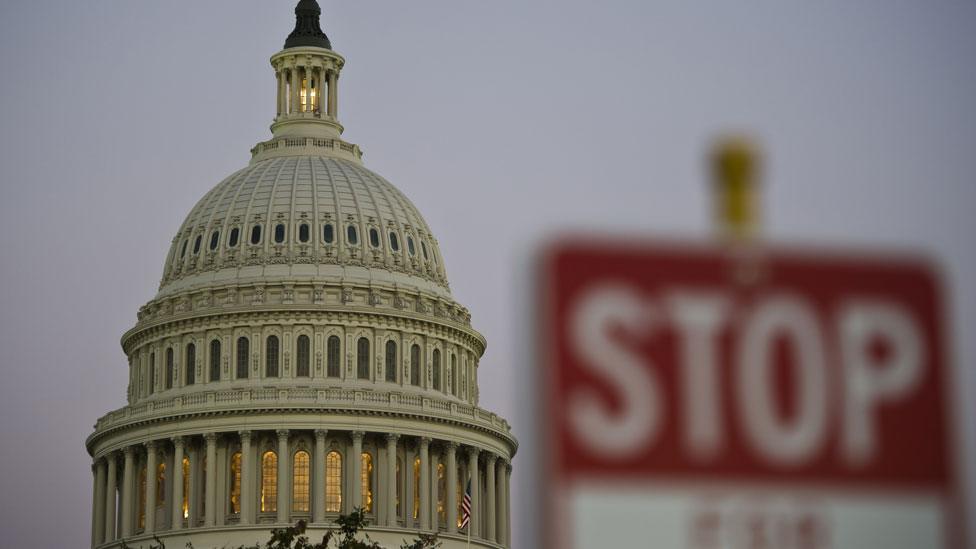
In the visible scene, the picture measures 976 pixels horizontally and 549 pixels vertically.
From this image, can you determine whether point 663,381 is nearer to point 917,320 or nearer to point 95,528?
point 917,320

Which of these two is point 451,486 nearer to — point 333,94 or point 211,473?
point 211,473

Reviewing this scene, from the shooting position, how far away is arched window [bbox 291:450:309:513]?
147038 millimetres

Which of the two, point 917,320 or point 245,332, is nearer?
point 917,320

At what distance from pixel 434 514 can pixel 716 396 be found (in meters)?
143

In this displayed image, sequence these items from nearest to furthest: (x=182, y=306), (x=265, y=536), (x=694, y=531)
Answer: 1. (x=694, y=531)
2. (x=265, y=536)
3. (x=182, y=306)

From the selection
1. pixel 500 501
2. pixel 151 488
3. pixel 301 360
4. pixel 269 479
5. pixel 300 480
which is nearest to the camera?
pixel 300 480

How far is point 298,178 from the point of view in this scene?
158750 mm

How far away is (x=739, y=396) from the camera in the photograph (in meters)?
6.19

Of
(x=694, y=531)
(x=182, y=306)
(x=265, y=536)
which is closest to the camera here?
(x=694, y=531)

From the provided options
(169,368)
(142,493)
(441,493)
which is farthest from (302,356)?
(142,493)

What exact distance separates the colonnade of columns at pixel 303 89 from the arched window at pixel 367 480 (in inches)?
1240

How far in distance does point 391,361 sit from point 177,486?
55.1ft

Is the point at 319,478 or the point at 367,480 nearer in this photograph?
the point at 319,478

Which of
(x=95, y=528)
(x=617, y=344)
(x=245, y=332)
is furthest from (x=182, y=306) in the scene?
(x=617, y=344)
